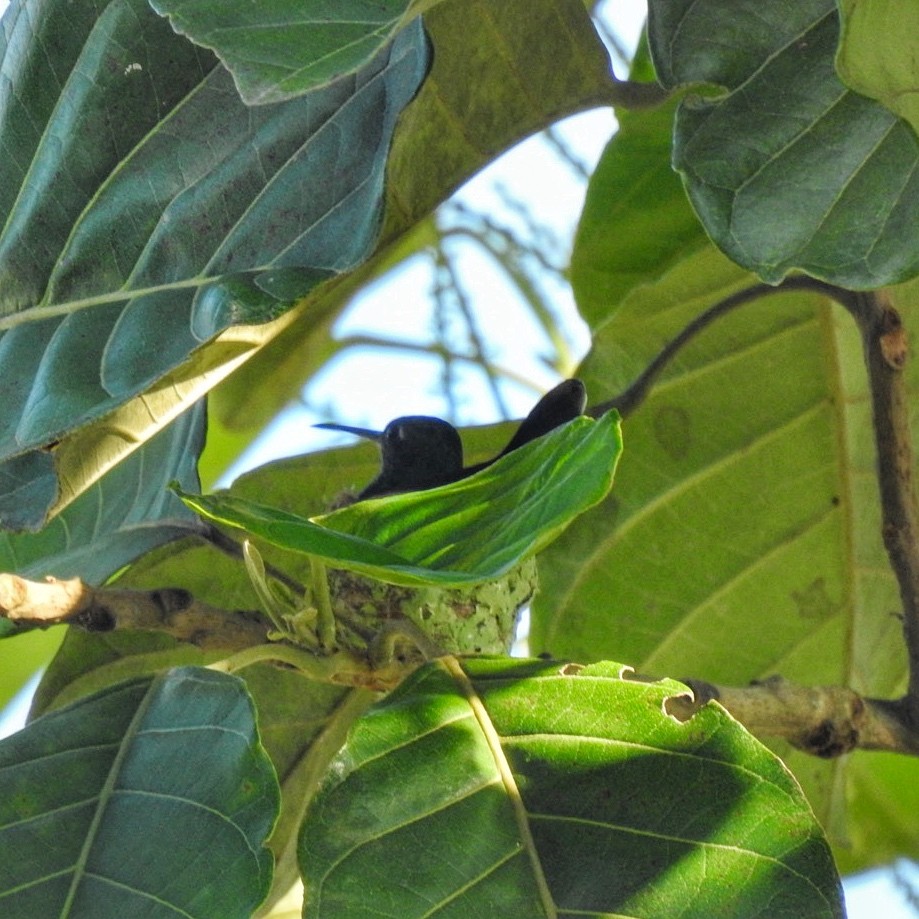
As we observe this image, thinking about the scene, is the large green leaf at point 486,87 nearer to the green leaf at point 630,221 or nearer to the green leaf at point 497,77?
the green leaf at point 497,77

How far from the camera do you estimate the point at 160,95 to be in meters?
1.38

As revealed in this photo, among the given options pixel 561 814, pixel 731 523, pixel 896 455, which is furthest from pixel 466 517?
pixel 731 523

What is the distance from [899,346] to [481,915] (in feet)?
2.14

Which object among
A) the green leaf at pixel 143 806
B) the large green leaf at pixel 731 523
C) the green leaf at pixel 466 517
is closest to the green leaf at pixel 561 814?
the green leaf at pixel 143 806

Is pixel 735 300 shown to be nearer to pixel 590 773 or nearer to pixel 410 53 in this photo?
pixel 410 53

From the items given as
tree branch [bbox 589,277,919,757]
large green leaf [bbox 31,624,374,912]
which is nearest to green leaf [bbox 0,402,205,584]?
large green leaf [bbox 31,624,374,912]

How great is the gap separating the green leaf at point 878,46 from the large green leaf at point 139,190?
14.4 inches

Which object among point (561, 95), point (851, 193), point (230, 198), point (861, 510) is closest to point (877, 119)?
point (851, 193)

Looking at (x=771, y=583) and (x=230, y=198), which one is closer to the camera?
(x=230, y=198)

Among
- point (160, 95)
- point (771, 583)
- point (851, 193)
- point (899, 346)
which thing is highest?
point (160, 95)

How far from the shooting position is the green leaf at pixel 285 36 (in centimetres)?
98

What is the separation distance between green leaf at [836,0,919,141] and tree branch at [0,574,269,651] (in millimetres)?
647

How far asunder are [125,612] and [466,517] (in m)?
0.30

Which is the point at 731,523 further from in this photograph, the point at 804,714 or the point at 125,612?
the point at 125,612
